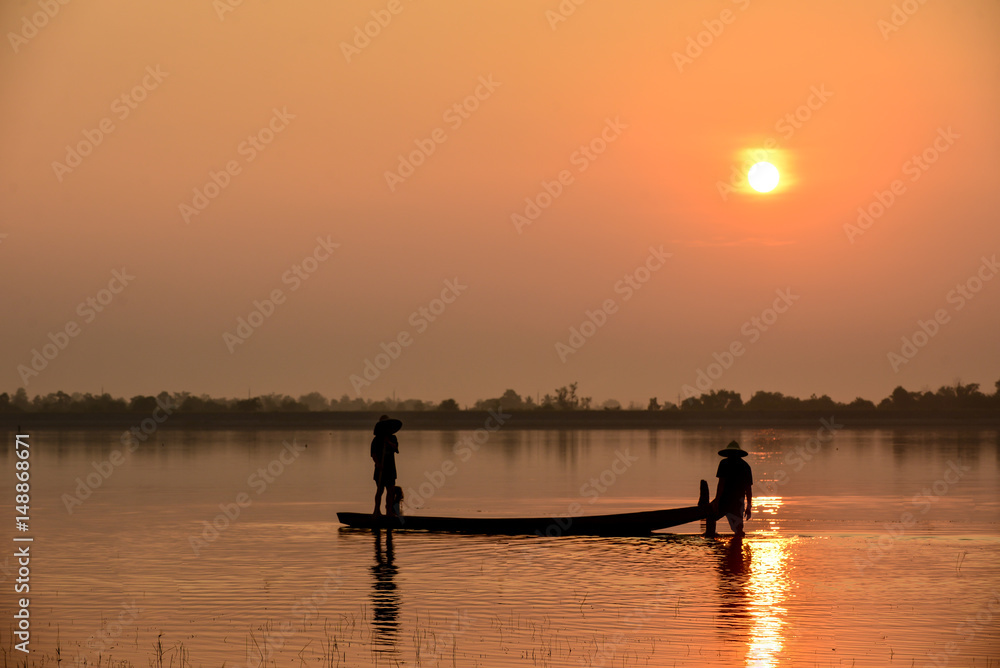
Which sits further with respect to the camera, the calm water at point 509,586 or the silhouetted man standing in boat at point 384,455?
the silhouetted man standing in boat at point 384,455

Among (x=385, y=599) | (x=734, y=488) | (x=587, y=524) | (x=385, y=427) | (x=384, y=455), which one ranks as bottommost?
(x=385, y=599)

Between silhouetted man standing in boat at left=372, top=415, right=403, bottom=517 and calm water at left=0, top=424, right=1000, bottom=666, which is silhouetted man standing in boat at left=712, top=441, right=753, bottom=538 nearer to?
calm water at left=0, top=424, right=1000, bottom=666

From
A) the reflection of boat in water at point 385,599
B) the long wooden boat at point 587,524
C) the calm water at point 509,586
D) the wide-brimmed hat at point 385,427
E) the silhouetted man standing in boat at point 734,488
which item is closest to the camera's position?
the calm water at point 509,586

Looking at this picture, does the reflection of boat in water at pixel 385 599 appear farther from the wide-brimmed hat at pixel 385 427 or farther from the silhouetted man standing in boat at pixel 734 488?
the silhouetted man standing in boat at pixel 734 488

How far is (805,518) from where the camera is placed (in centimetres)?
3066

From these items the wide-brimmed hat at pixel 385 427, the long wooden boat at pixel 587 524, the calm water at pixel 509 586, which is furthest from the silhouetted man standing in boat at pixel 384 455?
the long wooden boat at pixel 587 524

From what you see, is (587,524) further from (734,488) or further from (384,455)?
(384,455)

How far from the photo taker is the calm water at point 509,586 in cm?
1432

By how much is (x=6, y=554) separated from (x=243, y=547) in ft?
15.2

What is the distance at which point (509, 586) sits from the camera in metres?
18.9

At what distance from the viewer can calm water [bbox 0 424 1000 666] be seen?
14.3 metres

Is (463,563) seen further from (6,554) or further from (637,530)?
(6,554)

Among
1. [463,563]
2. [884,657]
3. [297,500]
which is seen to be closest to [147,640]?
[463,563]

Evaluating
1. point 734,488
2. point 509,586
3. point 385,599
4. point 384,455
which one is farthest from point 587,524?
point 385,599
